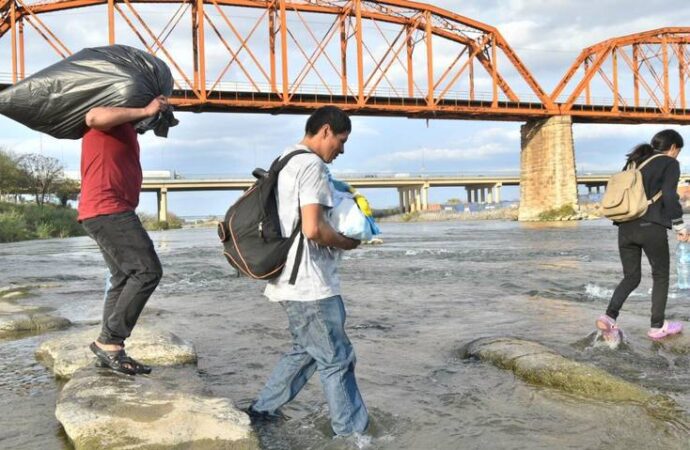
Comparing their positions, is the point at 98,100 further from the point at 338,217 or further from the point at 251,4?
the point at 251,4

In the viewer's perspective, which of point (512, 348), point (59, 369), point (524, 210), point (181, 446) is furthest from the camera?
point (524, 210)

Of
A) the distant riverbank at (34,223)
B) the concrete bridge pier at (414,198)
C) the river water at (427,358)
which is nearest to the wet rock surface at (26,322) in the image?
the river water at (427,358)

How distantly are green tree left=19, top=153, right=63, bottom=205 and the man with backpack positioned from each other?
2134 inches

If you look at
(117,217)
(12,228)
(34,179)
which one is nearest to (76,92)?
(117,217)

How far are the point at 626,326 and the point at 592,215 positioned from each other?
54.0m

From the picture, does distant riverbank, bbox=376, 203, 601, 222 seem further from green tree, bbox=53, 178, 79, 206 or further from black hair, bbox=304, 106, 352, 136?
black hair, bbox=304, 106, 352, 136

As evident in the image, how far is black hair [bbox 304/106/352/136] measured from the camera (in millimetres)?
2762

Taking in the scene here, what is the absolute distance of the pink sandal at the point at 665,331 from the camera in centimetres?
→ 488

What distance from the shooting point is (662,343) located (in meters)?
4.73

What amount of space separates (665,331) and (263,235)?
3838mm

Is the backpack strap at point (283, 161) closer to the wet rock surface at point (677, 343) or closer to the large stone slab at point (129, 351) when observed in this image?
the large stone slab at point (129, 351)

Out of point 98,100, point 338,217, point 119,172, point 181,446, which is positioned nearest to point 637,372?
point 338,217

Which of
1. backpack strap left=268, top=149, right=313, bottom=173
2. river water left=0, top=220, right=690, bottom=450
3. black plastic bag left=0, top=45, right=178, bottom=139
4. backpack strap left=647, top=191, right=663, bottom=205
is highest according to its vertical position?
black plastic bag left=0, top=45, right=178, bottom=139

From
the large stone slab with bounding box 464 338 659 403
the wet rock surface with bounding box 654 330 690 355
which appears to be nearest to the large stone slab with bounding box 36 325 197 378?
the large stone slab with bounding box 464 338 659 403
